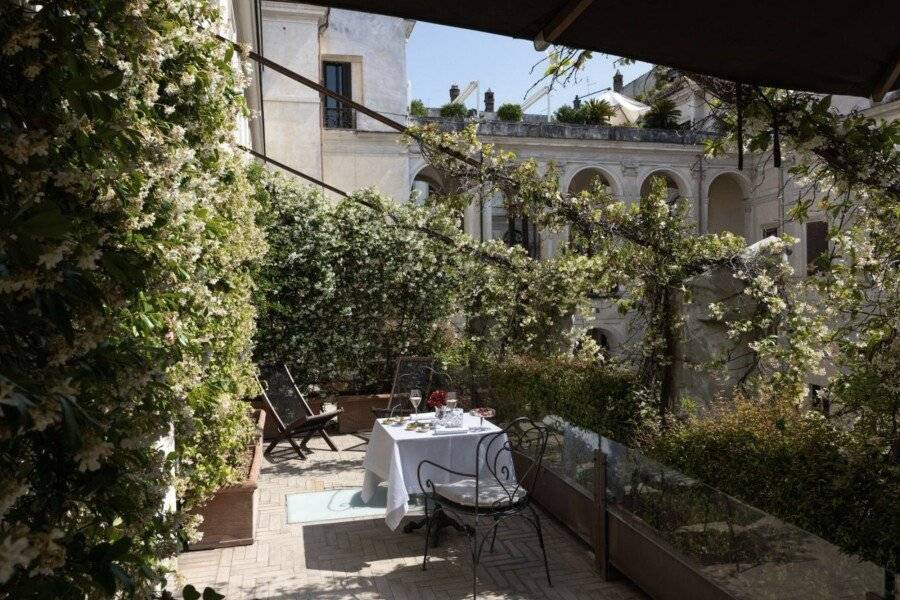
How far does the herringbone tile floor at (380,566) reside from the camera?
515 cm

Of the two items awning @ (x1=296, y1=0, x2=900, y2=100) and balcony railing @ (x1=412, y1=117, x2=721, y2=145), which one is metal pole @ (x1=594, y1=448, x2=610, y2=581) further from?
balcony railing @ (x1=412, y1=117, x2=721, y2=145)

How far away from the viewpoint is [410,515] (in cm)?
664

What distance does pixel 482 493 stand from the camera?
18.2 feet

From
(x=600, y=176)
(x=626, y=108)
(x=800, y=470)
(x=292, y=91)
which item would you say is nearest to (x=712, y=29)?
(x=800, y=470)

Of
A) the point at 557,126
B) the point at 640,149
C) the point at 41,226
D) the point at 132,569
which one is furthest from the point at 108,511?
the point at 640,149

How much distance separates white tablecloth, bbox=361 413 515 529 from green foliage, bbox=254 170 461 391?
14.3ft

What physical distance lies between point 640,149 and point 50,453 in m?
23.0

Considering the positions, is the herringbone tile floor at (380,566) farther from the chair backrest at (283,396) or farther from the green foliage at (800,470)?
the chair backrest at (283,396)

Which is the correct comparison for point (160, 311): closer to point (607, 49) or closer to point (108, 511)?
point (108, 511)

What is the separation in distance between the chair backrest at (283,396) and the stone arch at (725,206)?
19424 millimetres

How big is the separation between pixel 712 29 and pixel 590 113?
74.7 ft

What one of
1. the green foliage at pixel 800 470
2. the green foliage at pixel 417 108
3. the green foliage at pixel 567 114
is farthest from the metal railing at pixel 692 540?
the green foliage at pixel 567 114

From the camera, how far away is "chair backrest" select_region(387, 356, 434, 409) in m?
10.7

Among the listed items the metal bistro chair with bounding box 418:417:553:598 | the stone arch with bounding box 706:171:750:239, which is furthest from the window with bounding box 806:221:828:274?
the metal bistro chair with bounding box 418:417:553:598
